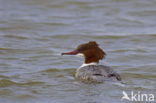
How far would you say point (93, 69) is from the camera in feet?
32.7

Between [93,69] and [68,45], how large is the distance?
3.50m

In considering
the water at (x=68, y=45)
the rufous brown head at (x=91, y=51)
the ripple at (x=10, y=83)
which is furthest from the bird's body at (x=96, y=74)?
the ripple at (x=10, y=83)

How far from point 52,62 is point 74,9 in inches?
220

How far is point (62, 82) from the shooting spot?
9883mm

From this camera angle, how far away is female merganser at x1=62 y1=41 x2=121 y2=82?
9602 mm

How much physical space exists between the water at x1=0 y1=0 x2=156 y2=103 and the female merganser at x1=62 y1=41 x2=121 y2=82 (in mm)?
209

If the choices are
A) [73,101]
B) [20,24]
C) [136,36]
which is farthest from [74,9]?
[73,101]

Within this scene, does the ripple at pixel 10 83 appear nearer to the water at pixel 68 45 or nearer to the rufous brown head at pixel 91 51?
the water at pixel 68 45

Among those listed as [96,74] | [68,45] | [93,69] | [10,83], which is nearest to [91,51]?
[93,69]

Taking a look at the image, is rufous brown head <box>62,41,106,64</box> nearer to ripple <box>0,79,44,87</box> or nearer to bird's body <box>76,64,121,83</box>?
bird's body <box>76,64,121,83</box>

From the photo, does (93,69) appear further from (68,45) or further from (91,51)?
(68,45)

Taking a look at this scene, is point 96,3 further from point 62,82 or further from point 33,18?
point 62,82

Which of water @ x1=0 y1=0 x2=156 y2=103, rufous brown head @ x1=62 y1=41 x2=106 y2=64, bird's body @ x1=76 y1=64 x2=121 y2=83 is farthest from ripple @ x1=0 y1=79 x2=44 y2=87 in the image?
rufous brown head @ x1=62 y1=41 x2=106 y2=64

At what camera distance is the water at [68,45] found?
9.14 m
